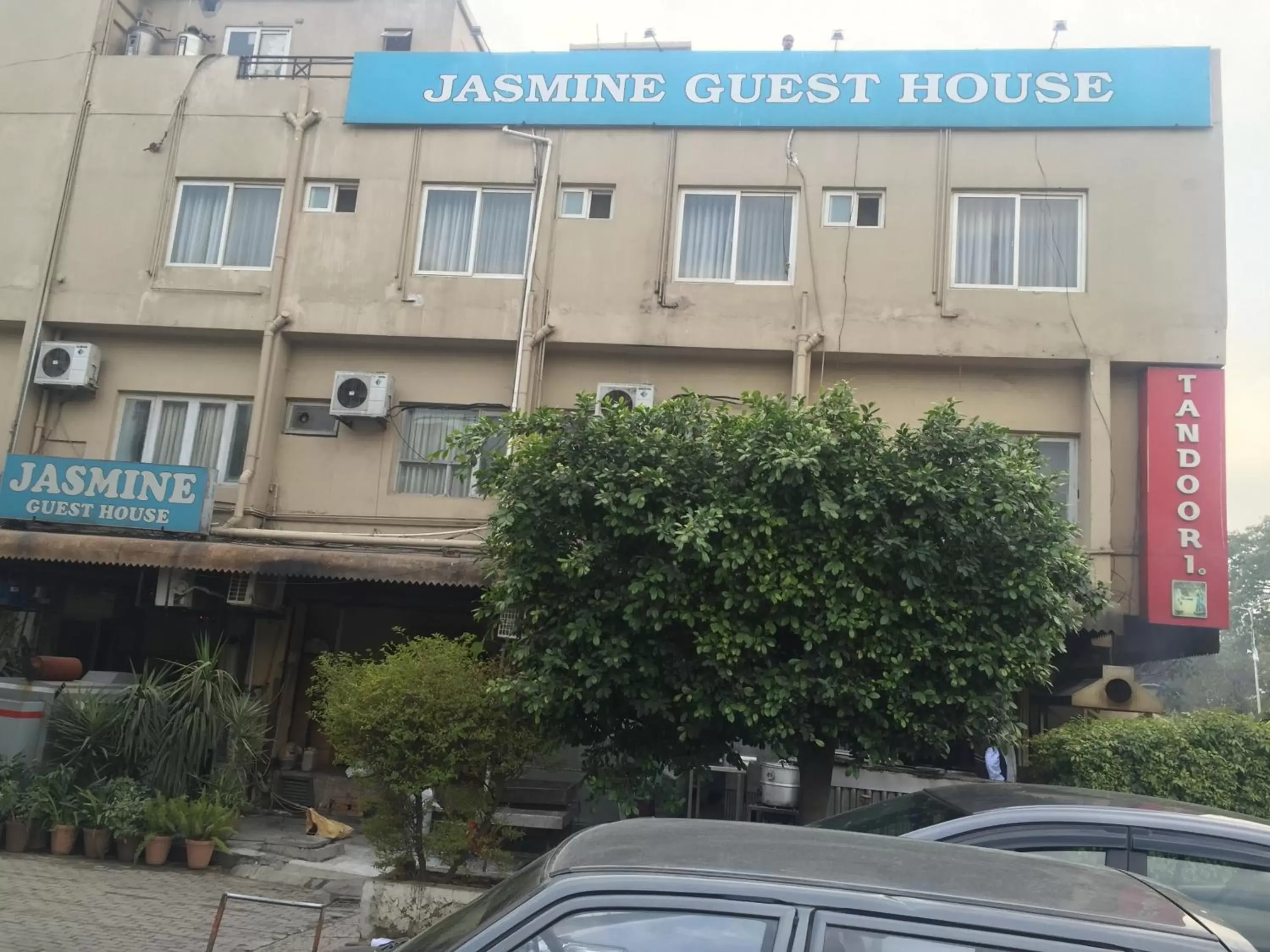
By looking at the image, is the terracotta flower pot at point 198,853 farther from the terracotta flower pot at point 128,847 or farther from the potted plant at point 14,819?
the potted plant at point 14,819

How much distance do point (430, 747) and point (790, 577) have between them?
2972 millimetres

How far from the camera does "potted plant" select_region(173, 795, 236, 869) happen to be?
10.0 meters

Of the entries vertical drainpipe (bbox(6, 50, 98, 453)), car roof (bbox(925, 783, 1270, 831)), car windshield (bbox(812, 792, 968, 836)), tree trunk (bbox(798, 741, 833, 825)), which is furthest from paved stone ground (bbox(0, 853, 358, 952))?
vertical drainpipe (bbox(6, 50, 98, 453))

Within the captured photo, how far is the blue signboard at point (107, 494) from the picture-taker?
12422 millimetres

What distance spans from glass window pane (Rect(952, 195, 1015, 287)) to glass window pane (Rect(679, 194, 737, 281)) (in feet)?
9.38

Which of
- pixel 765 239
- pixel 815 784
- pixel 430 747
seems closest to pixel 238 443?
pixel 765 239

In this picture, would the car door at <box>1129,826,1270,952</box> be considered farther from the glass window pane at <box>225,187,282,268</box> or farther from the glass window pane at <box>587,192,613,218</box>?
the glass window pane at <box>225,187,282,268</box>

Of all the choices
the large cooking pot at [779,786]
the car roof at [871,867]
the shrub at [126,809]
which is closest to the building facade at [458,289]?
the shrub at [126,809]

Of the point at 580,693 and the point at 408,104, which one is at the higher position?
the point at 408,104

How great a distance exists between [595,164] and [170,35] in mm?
7820

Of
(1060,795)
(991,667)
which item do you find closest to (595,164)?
(991,667)

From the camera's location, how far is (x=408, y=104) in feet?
46.8

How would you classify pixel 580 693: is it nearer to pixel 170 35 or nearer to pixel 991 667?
pixel 991 667

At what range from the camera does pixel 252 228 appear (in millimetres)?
14484
